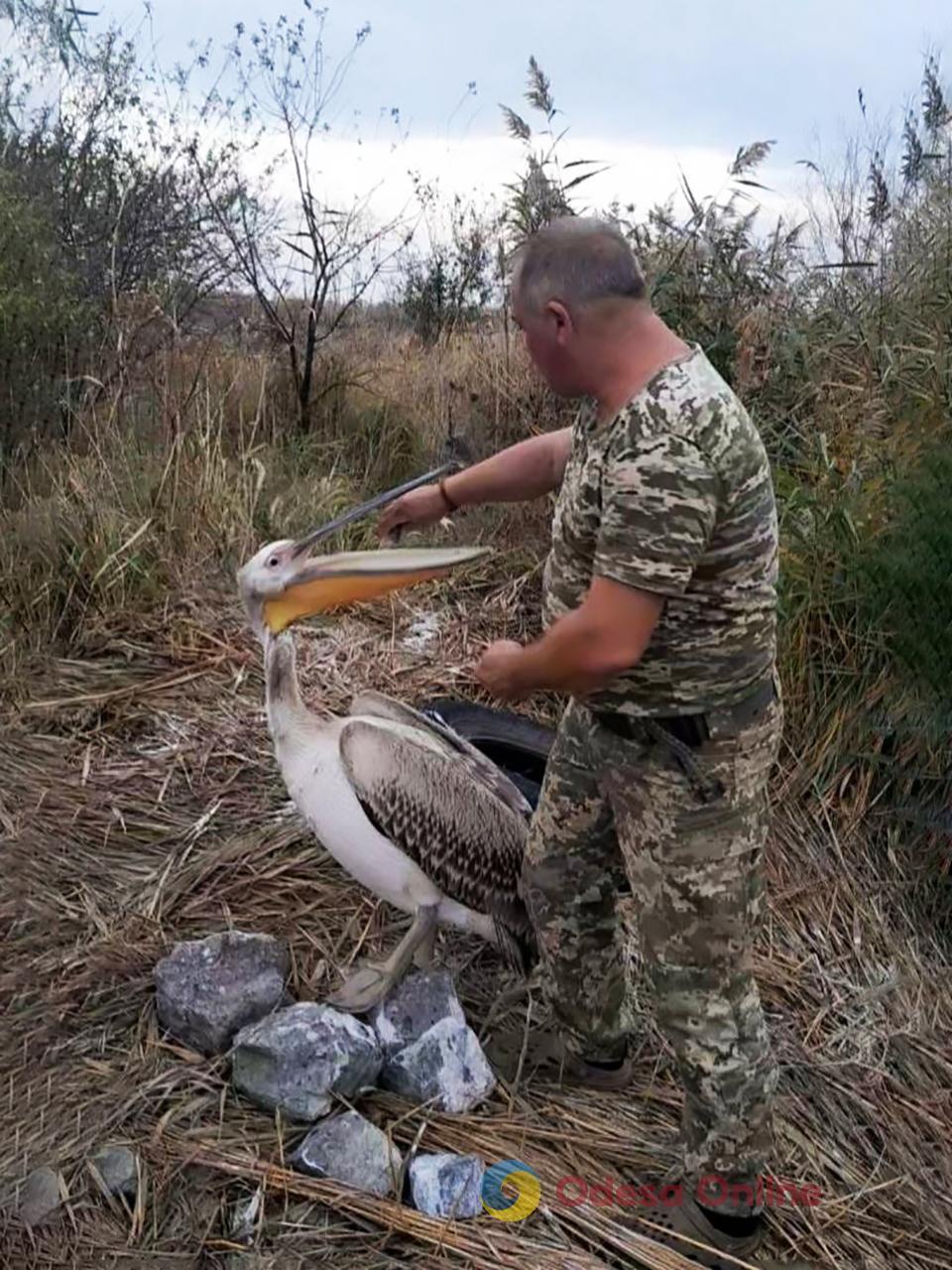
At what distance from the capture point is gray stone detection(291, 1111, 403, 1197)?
9.43ft

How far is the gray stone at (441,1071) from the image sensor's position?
315 centimetres

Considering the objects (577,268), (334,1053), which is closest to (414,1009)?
(334,1053)

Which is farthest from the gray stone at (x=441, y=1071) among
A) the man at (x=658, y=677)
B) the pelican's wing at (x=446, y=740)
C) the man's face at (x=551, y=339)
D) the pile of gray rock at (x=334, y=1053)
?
the man's face at (x=551, y=339)

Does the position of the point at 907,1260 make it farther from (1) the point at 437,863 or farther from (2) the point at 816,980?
(1) the point at 437,863

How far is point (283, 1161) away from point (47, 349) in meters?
5.26

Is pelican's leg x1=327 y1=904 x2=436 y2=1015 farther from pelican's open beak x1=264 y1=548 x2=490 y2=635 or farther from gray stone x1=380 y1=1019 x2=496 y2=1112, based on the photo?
pelican's open beak x1=264 y1=548 x2=490 y2=635

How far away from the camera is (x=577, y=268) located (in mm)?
2322

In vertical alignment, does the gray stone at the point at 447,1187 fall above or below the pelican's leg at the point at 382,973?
below

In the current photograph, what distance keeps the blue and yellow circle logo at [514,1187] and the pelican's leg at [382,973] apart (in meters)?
0.59

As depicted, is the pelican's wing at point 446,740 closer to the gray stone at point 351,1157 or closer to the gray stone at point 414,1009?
the gray stone at point 414,1009

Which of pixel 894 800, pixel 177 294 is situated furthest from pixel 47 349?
pixel 894 800

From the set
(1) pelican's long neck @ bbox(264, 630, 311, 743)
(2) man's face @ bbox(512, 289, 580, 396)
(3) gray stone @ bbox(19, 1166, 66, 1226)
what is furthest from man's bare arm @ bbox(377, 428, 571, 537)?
(3) gray stone @ bbox(19, 1166, 66, 1226)

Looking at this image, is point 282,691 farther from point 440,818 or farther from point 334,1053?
point 334,1053

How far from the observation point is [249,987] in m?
3.31
